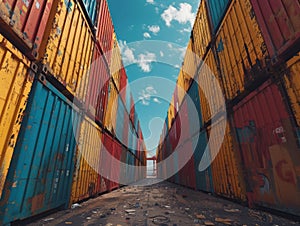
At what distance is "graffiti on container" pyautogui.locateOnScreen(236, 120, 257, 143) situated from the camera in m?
3.46

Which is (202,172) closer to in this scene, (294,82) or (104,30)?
(294,82)

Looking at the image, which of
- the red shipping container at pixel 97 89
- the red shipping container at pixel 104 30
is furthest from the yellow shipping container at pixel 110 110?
the red shipping container at pixel 104 30

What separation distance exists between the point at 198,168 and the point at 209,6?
6526 millimetres

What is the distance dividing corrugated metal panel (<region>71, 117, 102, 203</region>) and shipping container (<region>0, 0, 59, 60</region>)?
2.29m

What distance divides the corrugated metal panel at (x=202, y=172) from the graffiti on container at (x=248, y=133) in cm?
209

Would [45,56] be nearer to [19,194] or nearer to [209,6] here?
[19,194]

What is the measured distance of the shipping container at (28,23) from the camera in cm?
207

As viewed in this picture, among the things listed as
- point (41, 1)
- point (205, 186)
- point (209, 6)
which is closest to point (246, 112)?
point (205, 186)

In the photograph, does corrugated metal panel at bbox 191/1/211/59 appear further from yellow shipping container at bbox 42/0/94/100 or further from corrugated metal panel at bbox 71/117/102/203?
corrugated metal panel at bbox 71/117/102/203

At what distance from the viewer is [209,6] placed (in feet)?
18.5

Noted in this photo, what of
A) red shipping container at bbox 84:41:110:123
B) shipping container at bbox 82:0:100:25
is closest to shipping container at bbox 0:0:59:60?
shipping container at bbox 82:0:100:25

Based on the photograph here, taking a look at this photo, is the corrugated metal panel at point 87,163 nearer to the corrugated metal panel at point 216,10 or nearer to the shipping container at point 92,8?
the shipping container at point 92,8

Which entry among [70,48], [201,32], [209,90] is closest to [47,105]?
[70,48]

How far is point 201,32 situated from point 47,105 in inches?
249
